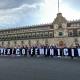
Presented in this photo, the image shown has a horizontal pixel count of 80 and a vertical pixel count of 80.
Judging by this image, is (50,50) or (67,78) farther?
(50,50)

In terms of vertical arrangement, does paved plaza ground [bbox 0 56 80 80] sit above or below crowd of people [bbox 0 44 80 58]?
below

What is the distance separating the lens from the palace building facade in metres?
100

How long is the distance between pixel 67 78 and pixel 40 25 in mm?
97800

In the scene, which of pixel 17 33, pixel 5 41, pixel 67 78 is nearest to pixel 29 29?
pixel 17 33

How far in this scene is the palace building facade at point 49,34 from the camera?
10012 centimetres

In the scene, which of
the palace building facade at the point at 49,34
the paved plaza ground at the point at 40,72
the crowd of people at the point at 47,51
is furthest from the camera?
the palace building facade at the point at 49,34

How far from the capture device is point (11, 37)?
408 ft

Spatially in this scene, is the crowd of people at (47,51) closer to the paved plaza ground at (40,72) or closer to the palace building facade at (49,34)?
the paved plaza ground at (40,72)

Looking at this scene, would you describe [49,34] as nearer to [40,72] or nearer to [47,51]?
[47,51]

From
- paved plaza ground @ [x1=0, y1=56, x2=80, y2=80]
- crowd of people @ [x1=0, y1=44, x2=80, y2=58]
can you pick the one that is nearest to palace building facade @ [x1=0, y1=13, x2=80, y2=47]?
crowd of people @ [x1=0, y1=44, x2=80, y2=58]

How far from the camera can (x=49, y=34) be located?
106 meters

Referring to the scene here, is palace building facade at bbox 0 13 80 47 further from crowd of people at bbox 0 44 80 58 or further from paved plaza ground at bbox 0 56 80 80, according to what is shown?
paved plaza ground at bbox 0 56 80 80

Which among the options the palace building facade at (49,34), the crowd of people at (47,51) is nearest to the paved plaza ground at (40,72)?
the crowd of people at (47,51)

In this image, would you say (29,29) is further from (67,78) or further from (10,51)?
(67,78)
